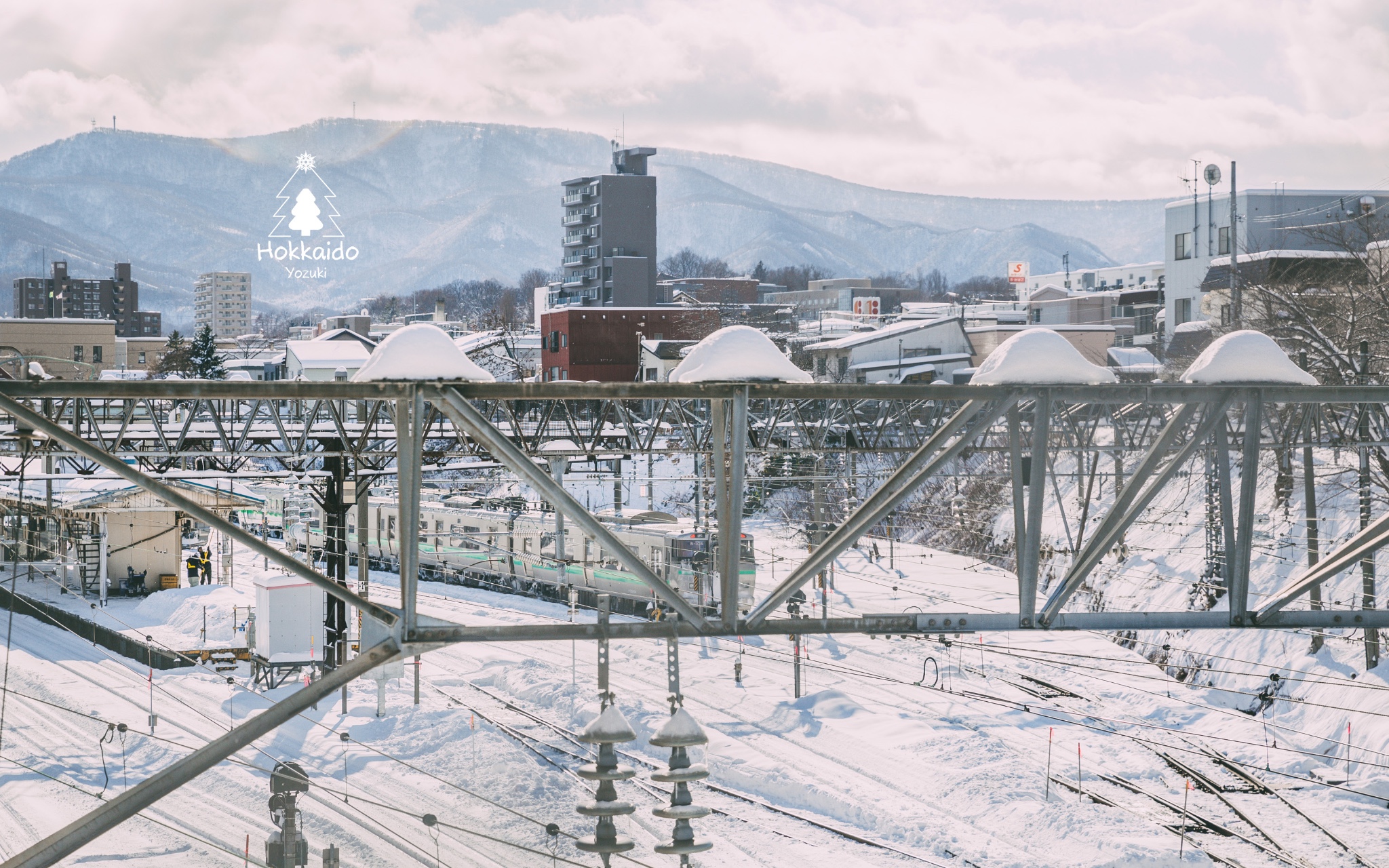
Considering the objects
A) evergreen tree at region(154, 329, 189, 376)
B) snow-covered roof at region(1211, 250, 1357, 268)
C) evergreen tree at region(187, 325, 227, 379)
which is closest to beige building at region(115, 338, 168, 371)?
evergreen tree at region(154, 329, 189, 376)

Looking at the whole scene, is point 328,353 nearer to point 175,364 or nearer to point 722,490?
point 175,364

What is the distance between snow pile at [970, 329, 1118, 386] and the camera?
32.3 ft

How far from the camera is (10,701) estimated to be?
28.0 metres

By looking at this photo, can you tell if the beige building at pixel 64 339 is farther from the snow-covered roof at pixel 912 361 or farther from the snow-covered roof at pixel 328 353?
the snow-covered roof at pixel 912 361

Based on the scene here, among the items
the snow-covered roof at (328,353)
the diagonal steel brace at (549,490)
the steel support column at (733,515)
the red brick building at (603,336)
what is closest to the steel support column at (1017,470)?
the steel support column at (733,515)

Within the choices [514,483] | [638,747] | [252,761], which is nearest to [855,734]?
[638,747]

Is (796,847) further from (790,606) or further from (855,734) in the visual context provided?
(790,606)

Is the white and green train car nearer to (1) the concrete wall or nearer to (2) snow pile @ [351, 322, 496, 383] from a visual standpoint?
(1) the concrete wall

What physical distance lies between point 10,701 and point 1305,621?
28506mm

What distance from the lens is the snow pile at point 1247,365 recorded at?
9.99 m

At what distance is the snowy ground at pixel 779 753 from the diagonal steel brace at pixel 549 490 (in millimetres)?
10910

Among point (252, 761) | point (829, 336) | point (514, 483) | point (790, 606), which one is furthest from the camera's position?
point (829, 336)

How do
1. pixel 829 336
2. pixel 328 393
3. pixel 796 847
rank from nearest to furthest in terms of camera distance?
1. pixel 328 393
2. pixel 796 847
3. pixel 829 336

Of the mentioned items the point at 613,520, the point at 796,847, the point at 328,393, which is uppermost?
the point at 328,393
